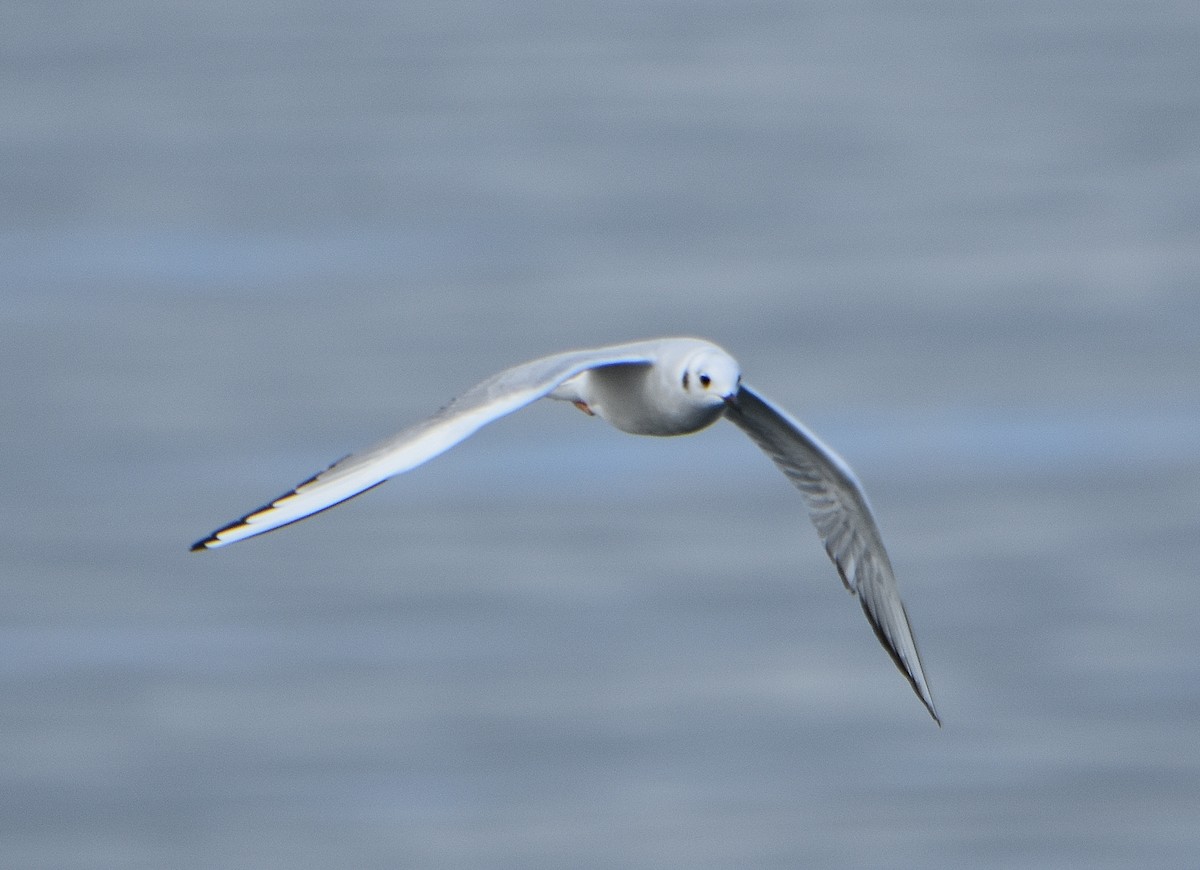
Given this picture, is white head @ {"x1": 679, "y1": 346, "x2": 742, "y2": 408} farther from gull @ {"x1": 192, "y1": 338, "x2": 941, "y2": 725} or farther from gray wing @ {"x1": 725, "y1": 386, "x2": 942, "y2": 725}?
gray wing @ {"x1": 725, "y1": 386, "x2": 942, "y2": 725}

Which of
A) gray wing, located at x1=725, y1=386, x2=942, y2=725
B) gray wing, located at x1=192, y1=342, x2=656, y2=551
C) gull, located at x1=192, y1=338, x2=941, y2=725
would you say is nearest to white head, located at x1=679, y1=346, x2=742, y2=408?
gull, located at x1=192, y1=338, x2=941, y2=725

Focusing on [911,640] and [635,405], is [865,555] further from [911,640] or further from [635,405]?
[635,405]

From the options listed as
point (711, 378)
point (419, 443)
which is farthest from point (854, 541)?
point (419, 443)

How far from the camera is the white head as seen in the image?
2.94 m

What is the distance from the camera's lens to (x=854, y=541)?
3.98m

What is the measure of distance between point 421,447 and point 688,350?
47 cm

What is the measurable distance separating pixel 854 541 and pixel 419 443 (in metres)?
1.41

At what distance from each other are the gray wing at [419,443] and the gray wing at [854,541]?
0.85 m

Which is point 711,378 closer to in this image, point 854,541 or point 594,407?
point 594,407

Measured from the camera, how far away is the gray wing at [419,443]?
2.65 m

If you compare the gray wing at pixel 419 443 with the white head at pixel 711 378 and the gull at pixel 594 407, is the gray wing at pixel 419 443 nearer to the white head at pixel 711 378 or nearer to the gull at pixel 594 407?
the gull at pixel 594 407

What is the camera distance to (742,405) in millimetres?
3461

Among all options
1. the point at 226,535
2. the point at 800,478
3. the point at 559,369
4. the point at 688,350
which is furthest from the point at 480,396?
the point at 800,478

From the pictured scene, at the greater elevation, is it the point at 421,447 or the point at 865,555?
the point at 865,555
